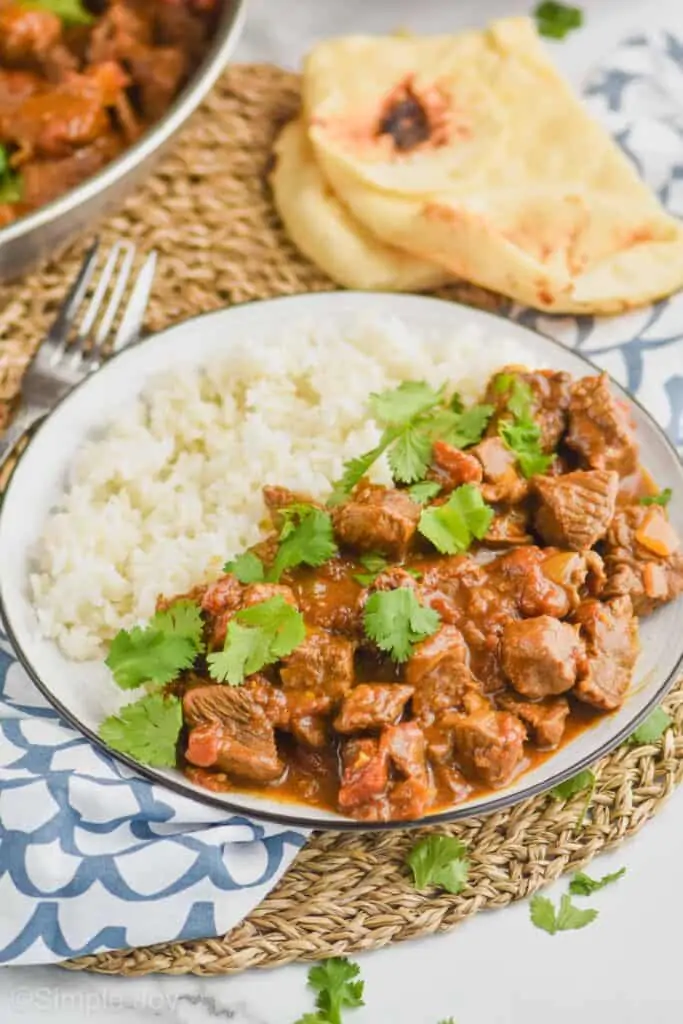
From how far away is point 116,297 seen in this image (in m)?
5.24

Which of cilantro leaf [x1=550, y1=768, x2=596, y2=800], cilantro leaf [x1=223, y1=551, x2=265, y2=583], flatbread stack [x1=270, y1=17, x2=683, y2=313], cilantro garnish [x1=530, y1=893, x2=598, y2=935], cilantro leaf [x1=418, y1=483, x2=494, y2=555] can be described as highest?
flatbread stack [x1=270, y1=17, x2=683, y2=313]

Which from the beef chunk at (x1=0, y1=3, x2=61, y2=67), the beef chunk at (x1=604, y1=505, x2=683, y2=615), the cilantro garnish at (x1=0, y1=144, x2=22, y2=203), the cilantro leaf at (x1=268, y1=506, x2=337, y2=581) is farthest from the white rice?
the beef chunk at (x1=0, y1=3, x2=61, y2=67)

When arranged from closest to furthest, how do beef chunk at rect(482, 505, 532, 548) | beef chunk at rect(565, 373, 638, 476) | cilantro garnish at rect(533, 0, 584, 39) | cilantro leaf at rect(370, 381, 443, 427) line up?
beef chunk at rect(482, 505, 532, 548)
beef chunk at rect(565, 373, 638, 476)
cilantro leaf at rect(370, 381, 443, 427)
cilantro garnish at rect(533, 0, 584, 39)

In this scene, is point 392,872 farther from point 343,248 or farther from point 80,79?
point 80,79

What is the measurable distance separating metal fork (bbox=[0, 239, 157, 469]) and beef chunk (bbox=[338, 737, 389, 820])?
188 cm

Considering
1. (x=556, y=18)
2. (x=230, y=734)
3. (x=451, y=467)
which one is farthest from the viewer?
(x=556, y=18)

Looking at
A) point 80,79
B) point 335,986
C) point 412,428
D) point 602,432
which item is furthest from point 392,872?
point 80,79

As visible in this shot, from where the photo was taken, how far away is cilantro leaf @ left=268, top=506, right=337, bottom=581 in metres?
3.97

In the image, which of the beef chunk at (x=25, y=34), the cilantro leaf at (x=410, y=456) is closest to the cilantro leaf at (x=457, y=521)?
the cilantro leaf at (x=410, y=456)

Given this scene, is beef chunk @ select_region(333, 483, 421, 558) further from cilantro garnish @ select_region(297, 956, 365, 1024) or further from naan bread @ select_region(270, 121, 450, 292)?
naan bread @ select_region(270, 121, 450, 292)

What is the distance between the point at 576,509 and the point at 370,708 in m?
0.93

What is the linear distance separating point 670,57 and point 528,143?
1309 mm

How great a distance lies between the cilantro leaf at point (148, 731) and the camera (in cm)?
365

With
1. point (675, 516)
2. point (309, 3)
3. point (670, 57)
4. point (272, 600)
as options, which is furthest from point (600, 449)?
point (309, 3)
